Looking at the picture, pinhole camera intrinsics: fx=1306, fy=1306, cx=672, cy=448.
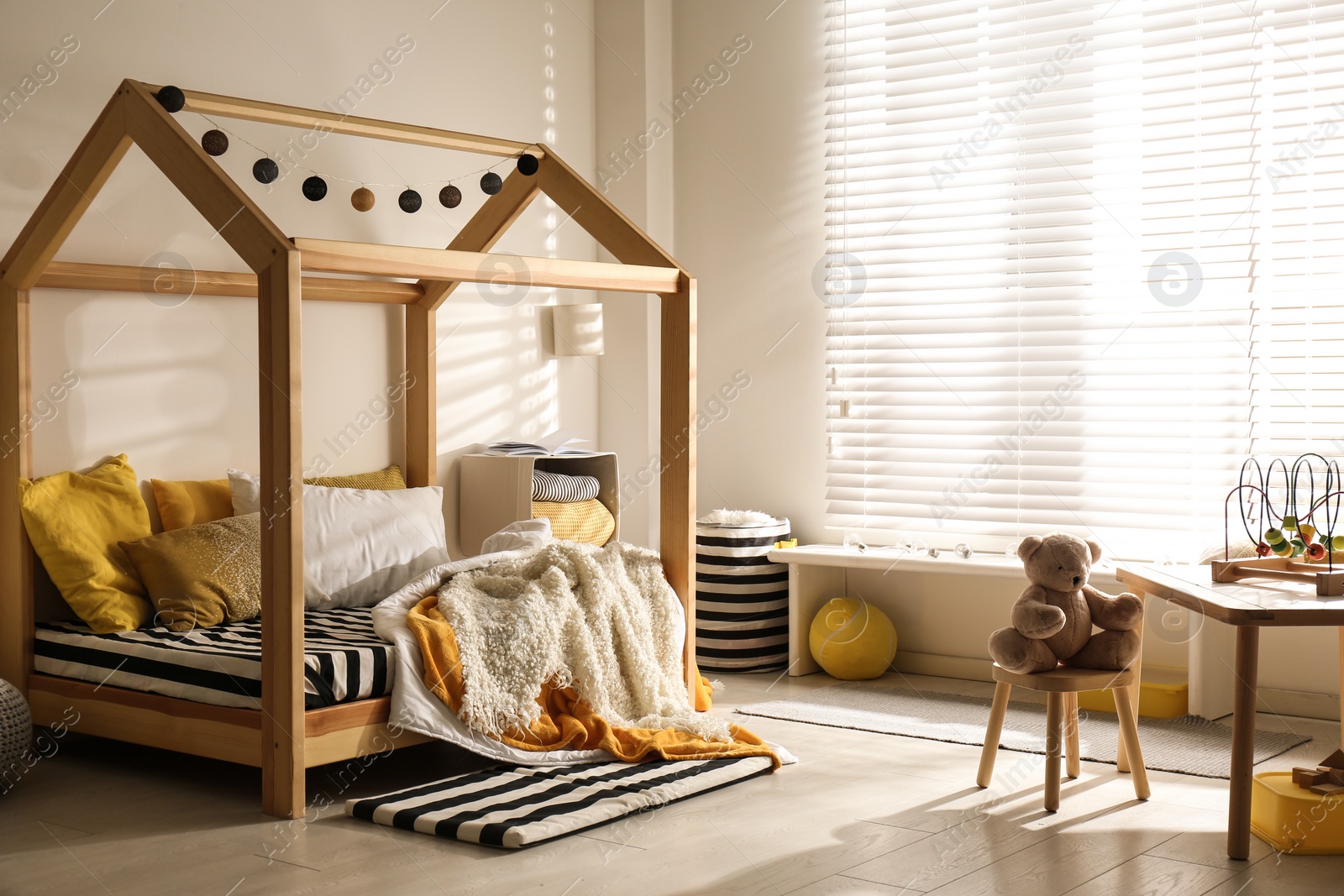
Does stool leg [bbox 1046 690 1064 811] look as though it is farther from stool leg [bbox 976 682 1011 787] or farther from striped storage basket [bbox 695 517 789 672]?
striped storage basket [bbox 695 517 789 672]

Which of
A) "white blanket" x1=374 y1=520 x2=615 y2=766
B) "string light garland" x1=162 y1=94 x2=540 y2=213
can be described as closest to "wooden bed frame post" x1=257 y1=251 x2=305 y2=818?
"white blanket" x1=374 y1=520 x2=615 y2=766

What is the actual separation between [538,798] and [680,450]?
1193 millimetres

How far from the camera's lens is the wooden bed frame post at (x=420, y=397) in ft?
14.8

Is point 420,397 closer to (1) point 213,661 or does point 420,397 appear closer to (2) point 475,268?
(2) point 475,268

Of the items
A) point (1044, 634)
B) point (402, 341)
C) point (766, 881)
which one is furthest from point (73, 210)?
point (1044, 634)

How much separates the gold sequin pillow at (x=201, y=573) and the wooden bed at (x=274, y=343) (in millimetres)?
281

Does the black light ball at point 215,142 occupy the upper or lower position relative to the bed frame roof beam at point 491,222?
upper

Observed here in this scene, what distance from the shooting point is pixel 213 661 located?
309 centimetres

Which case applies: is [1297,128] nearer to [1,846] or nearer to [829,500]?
[829,500]

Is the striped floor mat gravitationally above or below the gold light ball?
below

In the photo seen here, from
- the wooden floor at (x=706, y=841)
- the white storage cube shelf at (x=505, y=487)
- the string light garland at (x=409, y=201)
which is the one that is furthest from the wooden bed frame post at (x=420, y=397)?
the wooden floor at (x=706, y=841)

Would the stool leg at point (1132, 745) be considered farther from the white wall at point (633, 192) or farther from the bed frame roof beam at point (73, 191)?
the bed frame roof beam at point (73, 191)

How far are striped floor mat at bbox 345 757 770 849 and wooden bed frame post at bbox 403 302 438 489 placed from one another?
1.48 m

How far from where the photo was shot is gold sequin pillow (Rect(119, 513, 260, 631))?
3.47 m
